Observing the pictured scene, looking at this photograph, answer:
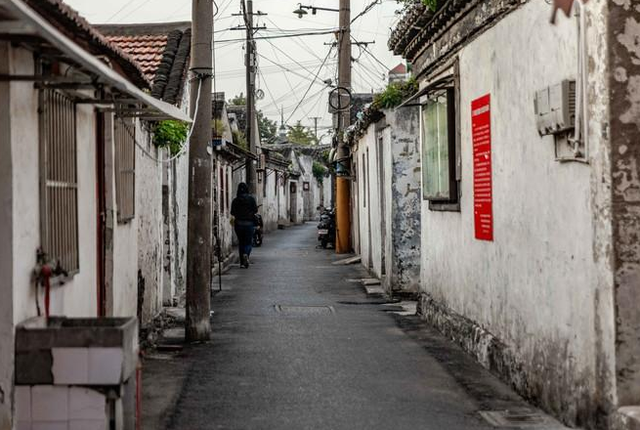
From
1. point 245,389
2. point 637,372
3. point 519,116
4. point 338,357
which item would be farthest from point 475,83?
point 637,372

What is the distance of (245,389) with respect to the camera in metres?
9.23

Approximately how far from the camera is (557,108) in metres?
7.57

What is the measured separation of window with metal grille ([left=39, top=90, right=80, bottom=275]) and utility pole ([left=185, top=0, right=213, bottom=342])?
3702 mm

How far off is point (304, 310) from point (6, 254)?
9.44 meters

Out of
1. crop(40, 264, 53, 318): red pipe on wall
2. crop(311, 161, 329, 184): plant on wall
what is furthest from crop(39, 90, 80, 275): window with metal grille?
crop(311, 161, 329, 184): plant on wall

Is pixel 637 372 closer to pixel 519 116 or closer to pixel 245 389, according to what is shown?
pixel 519 116

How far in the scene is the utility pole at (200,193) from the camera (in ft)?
39.7

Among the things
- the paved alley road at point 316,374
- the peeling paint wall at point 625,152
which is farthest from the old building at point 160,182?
the peeling paint wall at point 625,152

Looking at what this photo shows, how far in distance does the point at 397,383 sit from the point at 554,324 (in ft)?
6.47

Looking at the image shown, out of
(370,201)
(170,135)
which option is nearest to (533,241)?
(170,135)

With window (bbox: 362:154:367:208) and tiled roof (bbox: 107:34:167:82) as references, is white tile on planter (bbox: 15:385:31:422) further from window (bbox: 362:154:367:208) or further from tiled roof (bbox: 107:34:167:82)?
window (bbox: 362:154:367:208)

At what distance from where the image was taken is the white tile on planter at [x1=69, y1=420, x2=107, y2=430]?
6.29 m

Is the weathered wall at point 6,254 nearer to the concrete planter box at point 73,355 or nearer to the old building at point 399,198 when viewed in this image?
the concrete planter box at point 73,355

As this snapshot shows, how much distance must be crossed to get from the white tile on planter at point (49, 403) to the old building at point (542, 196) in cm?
345
